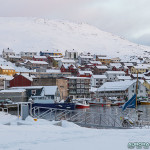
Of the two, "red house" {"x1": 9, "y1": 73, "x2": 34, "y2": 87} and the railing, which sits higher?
"red house" {"x1": 9, "y1": 73, "x2": 34, "y2": 87}

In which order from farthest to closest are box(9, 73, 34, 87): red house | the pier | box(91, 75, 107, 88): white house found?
1. box(91, 75, 107, 88): white house
2. box(9, 73, 34, 87): red house
3. the pier

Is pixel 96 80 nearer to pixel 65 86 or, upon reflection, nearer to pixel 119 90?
pixel 119 90

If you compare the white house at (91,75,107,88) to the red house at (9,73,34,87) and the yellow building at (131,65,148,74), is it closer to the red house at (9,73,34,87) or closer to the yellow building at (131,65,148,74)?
the yellow building at (131,65,148,74)

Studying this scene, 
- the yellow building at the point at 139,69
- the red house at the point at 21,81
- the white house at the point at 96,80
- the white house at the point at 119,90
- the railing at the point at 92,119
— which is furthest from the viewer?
the yellow building at the point at 139,69

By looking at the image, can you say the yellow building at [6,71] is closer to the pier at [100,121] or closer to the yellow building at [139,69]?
the yellow building at [139,69]

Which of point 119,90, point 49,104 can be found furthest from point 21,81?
point 119,90

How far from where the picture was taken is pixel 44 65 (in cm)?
13200

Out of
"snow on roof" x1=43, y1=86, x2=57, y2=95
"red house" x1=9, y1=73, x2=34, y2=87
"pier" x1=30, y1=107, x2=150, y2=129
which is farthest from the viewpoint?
"red house" x1=9, y1=73, x2=34, y2=87

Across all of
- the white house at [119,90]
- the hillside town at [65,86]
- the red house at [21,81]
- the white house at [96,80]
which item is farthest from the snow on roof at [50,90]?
the white house at [96,80]

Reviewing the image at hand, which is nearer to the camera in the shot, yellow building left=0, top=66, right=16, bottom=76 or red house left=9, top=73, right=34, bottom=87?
red house left=9, top=73, right=34, bottom=87

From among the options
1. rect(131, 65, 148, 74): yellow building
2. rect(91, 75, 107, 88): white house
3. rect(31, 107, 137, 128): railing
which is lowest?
rect(31, 107, 137, 128): railing

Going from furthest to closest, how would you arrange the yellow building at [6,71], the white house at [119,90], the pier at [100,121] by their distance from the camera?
the yellow building at [6,71], the white house at [119,90], the pier at [100,121]

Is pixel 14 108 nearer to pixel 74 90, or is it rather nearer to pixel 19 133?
pixel 74 90

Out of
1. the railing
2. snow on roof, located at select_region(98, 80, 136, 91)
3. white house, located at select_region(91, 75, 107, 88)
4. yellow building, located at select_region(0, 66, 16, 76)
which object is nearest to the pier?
the railing
